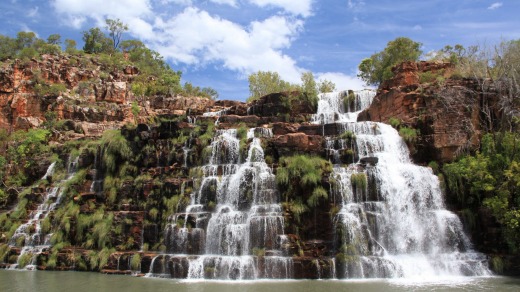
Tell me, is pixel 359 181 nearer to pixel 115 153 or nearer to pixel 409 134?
pixel 409 134

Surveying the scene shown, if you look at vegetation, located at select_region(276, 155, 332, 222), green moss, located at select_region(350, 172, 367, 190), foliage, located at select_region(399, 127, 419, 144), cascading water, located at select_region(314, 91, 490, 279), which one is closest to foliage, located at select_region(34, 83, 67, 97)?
vegetation, located at select_region(276, 155, 332, 222)

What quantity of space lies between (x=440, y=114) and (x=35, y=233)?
2184 centimetres

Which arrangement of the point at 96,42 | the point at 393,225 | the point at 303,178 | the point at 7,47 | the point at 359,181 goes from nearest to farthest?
the point at 393,225 → the point at 303,178 → the point at 359,181 → the point at 7,47 → the point at 96,42

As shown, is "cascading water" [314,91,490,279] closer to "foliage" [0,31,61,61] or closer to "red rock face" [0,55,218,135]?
"red rock face" [0,55,218,135]

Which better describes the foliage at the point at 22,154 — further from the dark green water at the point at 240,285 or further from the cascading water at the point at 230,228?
the cascading water at the point at 230,228

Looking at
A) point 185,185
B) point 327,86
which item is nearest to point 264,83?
point 327,86

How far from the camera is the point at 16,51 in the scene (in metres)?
47.7

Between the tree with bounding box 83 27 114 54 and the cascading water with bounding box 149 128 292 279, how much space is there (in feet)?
156

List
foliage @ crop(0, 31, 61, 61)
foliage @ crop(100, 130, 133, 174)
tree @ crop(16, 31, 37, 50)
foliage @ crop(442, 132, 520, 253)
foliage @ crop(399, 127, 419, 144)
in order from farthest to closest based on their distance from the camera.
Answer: tree @ crop(16, 31, 37, 50) < foliage @ crop(0, 31, 61, 61) < foliage @ crop(100, 130, 133, 174) < foliage @ crop(399, 127, 419, 144) < foliage @ crop(442, 132, 520, 253)

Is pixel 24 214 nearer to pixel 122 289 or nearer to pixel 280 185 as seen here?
pixel 122 289

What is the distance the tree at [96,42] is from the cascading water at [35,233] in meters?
41.2

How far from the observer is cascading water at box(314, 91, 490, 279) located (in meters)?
15.0

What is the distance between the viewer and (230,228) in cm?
1673

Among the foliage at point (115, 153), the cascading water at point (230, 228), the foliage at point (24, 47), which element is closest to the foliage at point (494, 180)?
the cascading water at point (230, 228)
